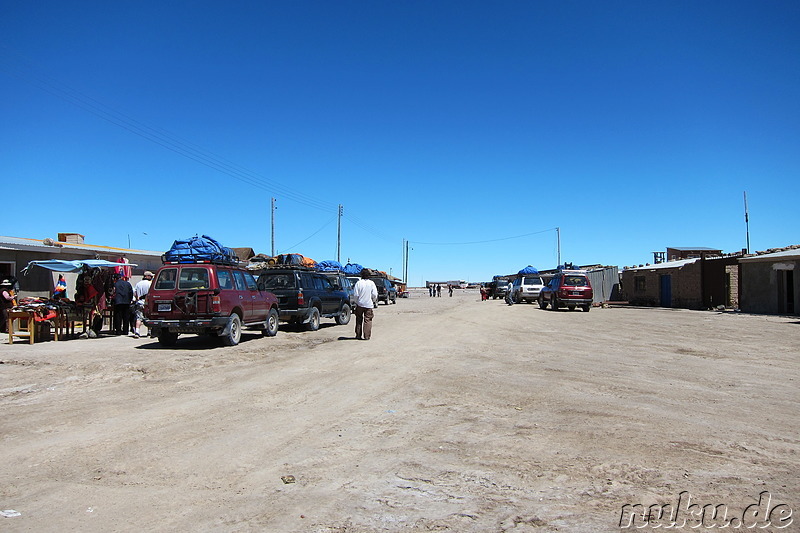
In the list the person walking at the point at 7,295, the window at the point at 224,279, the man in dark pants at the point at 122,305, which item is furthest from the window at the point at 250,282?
the person walking at the point at 7,295

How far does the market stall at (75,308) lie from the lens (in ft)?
44.5

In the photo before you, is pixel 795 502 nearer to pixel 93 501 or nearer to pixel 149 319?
pixel 93 501

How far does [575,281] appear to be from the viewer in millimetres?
27562

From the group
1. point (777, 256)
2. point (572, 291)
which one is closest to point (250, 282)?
point (572, 291)

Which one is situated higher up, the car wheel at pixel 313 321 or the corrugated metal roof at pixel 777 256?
the corrugated metal roof at pixel 777 256

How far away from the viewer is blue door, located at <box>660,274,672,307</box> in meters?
33.9

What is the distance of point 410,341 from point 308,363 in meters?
4.06

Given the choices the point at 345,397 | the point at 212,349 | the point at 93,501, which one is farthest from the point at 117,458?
the point at 212,349

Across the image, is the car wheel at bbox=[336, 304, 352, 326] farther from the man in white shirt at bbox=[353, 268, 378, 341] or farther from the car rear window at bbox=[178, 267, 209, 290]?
the car rear window at bbox=[178, 267, 209, 290]

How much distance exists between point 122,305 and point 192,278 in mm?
4227

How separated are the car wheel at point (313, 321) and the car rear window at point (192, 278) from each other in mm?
4853

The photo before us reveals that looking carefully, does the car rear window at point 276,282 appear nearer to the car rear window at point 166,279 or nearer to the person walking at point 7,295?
the car rear window at point 166,279

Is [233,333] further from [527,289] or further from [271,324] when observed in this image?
[527,289]

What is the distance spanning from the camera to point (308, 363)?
10172 mm
